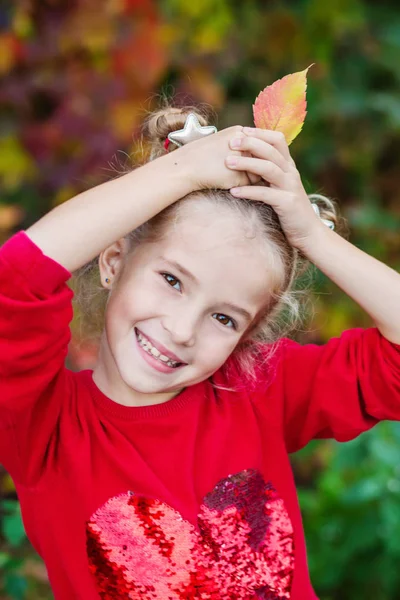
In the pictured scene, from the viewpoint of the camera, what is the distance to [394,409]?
65.8 inches

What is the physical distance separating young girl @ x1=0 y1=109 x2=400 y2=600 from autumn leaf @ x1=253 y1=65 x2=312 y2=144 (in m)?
0.05

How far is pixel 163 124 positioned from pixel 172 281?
342 mm

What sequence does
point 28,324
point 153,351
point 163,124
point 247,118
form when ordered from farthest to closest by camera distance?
point 247,118
point 163,124
point 153,351
point 28,324

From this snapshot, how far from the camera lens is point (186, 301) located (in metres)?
1.50

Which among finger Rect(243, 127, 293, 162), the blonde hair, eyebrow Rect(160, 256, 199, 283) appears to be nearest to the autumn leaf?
finger Rect(243, 127, 293, 162)

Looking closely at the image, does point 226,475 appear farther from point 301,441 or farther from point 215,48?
point 215,48

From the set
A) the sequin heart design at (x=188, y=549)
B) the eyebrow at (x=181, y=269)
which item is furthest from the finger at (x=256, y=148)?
the sequin heart design at (x=188, y=549)

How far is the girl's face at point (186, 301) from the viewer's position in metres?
1.49

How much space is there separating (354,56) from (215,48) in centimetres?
106

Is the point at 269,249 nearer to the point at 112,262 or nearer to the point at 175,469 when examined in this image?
the point at 112,262

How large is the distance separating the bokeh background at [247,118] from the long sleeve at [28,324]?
1.92 ft

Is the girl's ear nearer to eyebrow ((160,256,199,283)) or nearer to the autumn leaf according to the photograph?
eyebrow ((160,256,199,283))

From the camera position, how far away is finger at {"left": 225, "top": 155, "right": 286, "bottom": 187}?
1426 millimetres

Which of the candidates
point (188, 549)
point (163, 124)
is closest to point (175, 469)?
point (188, 549)
